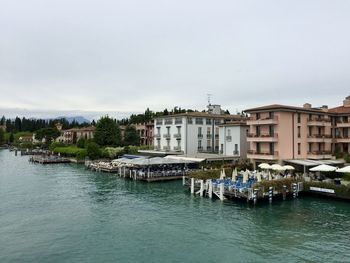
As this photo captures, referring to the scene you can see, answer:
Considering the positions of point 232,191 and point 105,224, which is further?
point 232,191

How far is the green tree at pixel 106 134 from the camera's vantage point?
95188mm

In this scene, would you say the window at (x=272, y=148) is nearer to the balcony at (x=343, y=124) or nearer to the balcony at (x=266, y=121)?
the balcony at (x=266, y=121)

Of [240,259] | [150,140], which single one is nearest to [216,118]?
[150,140]

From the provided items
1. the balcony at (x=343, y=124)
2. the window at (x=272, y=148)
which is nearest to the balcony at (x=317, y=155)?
the balcony at (x=343, y=124)

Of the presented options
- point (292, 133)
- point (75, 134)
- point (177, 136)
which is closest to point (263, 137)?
point (292, 133)

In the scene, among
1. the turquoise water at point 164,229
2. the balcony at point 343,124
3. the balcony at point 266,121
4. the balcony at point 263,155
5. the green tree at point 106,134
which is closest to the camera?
the turquoise water at point 164,229

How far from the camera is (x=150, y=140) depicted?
318 ft

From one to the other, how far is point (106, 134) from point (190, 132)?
116ft

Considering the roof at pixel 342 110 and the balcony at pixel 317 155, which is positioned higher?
the roof at pixel 342 110

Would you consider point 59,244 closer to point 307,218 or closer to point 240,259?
point 240,259

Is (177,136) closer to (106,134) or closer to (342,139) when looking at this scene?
(342,139)

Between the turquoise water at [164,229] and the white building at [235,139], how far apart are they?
21.2m

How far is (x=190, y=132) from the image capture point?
67.8 m

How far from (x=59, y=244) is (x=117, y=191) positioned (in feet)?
67.8
